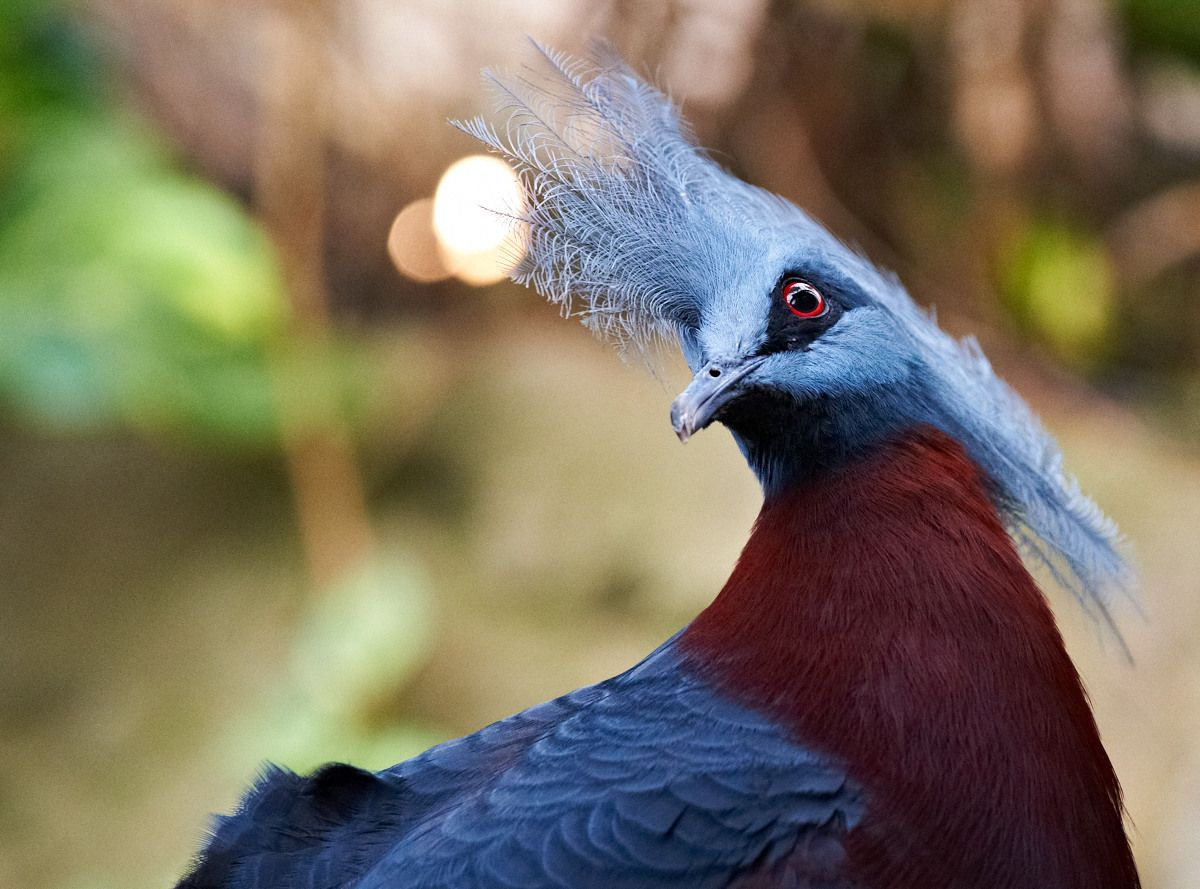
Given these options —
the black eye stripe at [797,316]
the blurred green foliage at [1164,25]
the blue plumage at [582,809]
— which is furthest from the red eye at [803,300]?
the blurred green foliage at [1164,25]

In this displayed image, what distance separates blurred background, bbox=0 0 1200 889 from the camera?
316 centimetres

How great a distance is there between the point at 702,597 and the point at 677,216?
2196 mm

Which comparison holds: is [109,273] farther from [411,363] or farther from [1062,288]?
[1062,288]

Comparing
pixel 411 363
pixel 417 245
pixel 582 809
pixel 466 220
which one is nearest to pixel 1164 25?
pixel 466 220

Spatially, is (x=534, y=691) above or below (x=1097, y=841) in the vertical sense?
above

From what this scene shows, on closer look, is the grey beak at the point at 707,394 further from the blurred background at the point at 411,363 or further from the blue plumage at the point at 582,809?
the blurred background at the point at 411,363

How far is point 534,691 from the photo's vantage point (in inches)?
143

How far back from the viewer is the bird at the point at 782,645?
1293mm

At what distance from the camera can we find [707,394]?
143 cm

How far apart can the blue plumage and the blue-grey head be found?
13.7 inches

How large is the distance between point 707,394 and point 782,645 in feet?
1.00

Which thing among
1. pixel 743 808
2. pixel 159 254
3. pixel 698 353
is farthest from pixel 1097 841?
pixel 159 254

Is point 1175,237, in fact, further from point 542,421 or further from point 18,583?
point 18,583

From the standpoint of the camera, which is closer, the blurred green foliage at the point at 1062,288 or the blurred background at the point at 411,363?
the blurred background at the point at 411,363
